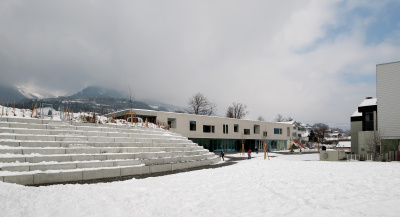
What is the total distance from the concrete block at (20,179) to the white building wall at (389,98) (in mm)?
33812

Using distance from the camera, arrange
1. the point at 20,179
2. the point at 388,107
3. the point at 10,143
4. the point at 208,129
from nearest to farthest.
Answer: the point at 20,179 → the point at 10,143 → the point at 388,107 → the point at 208,129

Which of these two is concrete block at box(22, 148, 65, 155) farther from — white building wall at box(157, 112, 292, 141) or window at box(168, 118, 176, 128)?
window at box(168, 118, 176, 128)

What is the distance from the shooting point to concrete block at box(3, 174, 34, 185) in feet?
29.8

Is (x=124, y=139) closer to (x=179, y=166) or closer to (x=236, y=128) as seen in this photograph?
(x=179, y=166)

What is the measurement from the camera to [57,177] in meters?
10.3

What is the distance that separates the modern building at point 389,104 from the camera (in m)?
28.9

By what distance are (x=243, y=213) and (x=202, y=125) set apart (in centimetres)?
3683

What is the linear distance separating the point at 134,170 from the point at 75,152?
3029 millimetres

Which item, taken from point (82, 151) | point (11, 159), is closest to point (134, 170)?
point (82, 151)

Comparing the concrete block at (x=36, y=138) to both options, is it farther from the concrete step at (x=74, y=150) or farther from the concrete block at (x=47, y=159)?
the concrete block at (x=47, y=159)

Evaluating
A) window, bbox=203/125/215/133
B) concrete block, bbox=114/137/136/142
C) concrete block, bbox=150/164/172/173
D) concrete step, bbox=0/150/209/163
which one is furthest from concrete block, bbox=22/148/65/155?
window, bbox=203/125/215/133

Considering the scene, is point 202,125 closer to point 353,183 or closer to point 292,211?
point 353,183

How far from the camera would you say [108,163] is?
12.7m

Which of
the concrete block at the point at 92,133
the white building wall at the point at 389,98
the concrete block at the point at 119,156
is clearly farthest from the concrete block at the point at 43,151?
the white building wall at the point at 389,98
